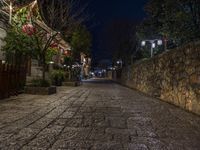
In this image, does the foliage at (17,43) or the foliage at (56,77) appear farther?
the foliage at (56,77)

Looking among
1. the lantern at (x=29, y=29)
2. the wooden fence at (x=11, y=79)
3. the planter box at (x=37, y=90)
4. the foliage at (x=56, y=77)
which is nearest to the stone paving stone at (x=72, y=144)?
the wooden fence at (x=11, y=79)

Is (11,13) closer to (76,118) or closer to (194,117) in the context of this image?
(76,118)

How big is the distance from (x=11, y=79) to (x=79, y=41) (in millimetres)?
28248

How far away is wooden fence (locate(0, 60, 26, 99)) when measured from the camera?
11.2 metres

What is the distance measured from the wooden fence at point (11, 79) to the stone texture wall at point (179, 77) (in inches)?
259

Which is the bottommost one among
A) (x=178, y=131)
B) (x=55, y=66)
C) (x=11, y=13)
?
(x=178, y=131)

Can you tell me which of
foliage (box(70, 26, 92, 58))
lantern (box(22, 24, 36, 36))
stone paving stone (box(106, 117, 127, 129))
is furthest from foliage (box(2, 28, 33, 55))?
foliage (box(70, 26, 92, 58))

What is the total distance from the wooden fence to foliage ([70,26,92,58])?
22.8 metres

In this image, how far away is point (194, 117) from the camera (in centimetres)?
801

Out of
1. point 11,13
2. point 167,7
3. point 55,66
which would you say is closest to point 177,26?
point 167,7

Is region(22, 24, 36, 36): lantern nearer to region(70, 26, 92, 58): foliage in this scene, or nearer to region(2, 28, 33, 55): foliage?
region(2, 28, 33, 55): foliage

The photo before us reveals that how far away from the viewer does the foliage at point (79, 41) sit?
38.3 meters

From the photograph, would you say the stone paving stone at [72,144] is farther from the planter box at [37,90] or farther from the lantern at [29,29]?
the lantern at [29,29]

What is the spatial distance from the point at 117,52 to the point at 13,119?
127 feet
